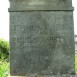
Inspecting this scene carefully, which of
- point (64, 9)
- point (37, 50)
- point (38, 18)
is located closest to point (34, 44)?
point (37, 50)

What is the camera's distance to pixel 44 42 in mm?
7270

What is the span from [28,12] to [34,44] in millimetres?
752

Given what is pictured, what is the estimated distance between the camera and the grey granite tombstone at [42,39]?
23.9 feet

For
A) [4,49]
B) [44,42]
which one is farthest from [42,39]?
[4,49]

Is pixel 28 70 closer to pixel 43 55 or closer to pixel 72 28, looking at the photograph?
pixel 43 55

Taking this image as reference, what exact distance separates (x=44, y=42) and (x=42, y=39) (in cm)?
8

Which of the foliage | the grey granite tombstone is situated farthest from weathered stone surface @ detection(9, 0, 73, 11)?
the foliage

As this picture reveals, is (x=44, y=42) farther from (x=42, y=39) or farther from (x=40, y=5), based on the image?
(x=40, y=5)

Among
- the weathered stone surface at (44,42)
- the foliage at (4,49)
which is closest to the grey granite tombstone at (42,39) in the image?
the weathered stone surface at (44,42)

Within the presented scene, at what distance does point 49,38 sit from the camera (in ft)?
23.9

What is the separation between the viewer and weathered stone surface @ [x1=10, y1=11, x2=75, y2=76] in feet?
23.9

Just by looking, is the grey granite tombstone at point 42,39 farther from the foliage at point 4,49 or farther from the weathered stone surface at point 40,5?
the foliage at point 4,49

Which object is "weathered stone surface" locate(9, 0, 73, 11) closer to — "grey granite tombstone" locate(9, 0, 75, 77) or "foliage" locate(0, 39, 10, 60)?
"grey granite tombstone" locate(9, 0, 75, 77)

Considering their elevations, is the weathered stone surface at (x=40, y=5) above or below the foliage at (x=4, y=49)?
above
